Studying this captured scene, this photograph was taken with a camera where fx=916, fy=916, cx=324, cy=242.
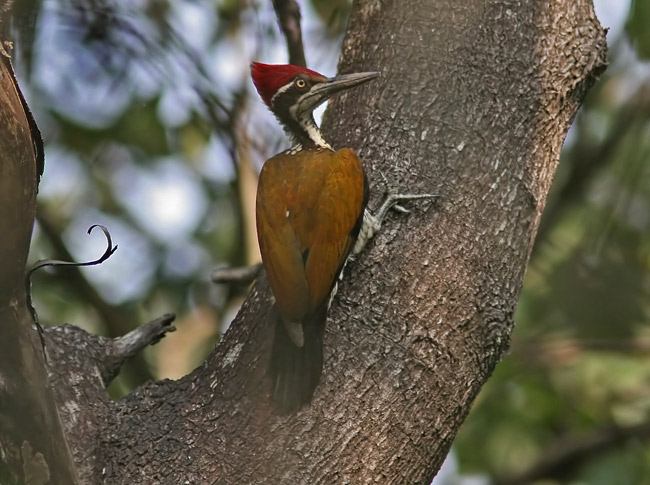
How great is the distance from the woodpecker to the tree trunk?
6 cm

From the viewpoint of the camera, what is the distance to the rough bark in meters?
2.12

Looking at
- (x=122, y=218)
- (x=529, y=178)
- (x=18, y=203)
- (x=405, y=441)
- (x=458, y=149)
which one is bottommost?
(x=405, y=441)

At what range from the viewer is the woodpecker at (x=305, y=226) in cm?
291

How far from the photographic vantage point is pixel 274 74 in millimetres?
3865

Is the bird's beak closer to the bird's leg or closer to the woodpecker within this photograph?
the woodpecker

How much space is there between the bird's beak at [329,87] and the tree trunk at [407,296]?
0.04m

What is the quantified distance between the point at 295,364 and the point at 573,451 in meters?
3.26

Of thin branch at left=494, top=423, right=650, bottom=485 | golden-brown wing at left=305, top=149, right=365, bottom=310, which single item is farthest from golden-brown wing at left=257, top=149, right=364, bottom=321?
thin branch at left=494, top=423, right=650, bottom=485

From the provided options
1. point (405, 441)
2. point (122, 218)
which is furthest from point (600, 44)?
point (122, 218)

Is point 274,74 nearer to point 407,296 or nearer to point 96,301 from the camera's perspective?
point 407,296

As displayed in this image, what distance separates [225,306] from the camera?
572 centimetres

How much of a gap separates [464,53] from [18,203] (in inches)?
70.5

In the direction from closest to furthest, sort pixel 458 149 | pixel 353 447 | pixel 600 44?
1. pixel 353 447
2. pixel 458 149
3. pixel 600 44

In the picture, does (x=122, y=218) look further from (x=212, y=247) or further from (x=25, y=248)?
(x=25, y=248)
